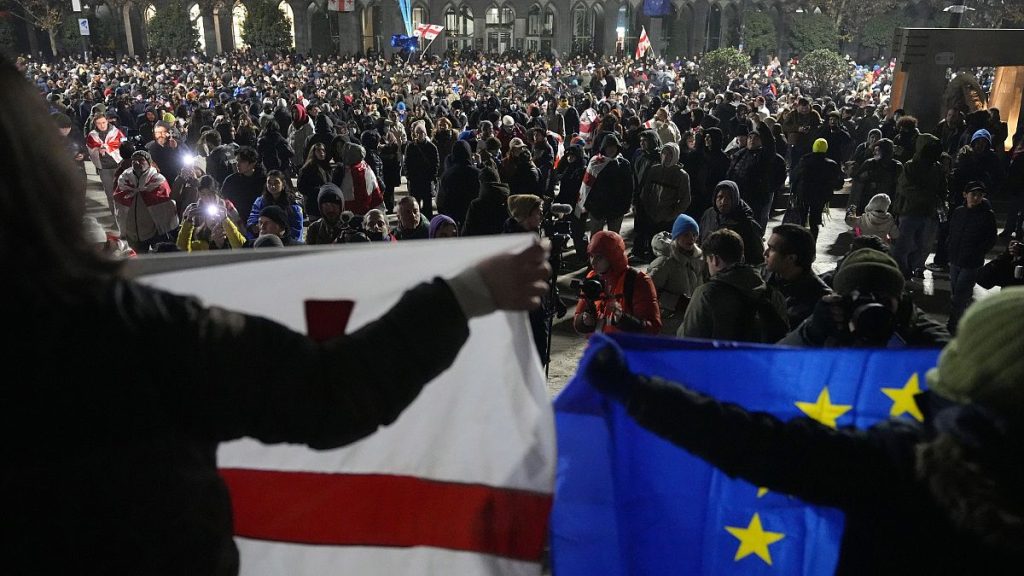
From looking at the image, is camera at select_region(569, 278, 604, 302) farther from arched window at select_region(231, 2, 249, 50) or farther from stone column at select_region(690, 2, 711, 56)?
stone column at select_region(690, 2, 711, 56)

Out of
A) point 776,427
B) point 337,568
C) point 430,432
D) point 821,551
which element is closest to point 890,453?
point 776,427

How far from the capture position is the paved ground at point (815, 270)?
687cm

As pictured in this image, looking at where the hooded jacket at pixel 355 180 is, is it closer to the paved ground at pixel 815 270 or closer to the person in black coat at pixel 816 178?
the paved ground at pixel 815 270

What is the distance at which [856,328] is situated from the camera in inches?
108

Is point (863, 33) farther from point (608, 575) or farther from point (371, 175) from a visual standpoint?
point (608, 575)

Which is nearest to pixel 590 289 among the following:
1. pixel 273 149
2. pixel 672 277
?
pixel 672 277

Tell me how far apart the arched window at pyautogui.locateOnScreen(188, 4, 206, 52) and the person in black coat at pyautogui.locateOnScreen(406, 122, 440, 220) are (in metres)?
37.3

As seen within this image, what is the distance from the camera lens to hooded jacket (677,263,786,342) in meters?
3.94

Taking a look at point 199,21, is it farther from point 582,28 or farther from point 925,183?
point 925,183

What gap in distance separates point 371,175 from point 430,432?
A: 743 cm

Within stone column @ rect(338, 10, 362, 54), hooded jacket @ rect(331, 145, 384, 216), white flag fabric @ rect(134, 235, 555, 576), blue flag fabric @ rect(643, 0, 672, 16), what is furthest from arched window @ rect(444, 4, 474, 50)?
white flag fabric @ rect(134, 235, 555, 576)

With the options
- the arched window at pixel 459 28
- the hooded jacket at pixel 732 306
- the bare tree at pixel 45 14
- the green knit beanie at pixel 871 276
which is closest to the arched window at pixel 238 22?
the bare tree at pixel 45 14

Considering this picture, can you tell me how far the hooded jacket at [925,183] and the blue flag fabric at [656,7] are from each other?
40.5 meters

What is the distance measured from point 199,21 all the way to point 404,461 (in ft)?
161
